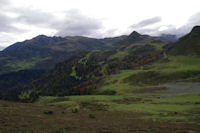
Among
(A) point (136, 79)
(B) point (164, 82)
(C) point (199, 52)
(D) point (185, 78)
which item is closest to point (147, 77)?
(A) point (136, 79)

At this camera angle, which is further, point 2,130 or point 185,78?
point 185,78

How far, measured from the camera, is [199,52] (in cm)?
19875

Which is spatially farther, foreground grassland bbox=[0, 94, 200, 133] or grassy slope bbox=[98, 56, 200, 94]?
grassy slope bbox=[98, 56, 200, 94]

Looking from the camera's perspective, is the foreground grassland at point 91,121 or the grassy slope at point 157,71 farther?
the grassy slope at point 157,71

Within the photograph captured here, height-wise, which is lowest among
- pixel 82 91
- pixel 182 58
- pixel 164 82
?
pixel 82 91

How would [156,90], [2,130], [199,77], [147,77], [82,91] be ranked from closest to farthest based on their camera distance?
[2,130] → [156,90] → [199,77] → [147,77] → [82,91]

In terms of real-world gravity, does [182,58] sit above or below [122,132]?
above

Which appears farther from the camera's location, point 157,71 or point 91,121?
point 157,71

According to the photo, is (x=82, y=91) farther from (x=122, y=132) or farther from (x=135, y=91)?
(x=122, y=132)

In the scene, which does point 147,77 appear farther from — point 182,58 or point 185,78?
point 182,58

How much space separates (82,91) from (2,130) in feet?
509

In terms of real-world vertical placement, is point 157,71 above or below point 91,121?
above

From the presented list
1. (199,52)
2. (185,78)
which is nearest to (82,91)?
(185,78)

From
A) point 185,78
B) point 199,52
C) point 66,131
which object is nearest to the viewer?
point 66,131
